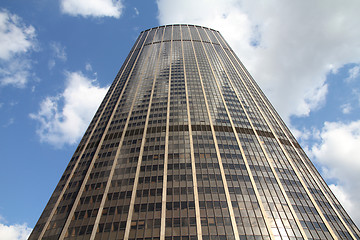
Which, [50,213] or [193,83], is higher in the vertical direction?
[193,83]

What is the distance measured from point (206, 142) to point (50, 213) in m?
45.7

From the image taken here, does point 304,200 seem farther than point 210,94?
No

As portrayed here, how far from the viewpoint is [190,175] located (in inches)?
2265

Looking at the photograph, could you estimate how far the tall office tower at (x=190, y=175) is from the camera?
47.7 meters

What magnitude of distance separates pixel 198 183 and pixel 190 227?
1169cm

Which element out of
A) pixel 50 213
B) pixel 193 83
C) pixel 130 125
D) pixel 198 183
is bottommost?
pixel 50 213

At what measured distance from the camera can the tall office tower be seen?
156 feet

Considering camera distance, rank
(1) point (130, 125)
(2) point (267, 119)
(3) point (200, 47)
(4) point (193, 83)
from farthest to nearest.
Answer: (3) point (200, 47)
(4) point (193, 83)
(2) point (267, 119)
(1) point (130, 125)

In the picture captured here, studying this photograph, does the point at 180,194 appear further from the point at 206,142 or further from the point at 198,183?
the point at 206,142

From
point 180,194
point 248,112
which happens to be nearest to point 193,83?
point 248,112

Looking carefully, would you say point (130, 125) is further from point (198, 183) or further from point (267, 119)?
point (267, 119)

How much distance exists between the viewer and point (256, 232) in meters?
45.3

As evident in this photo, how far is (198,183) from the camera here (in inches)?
2184

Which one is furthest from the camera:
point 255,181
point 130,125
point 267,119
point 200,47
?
point 200,47
